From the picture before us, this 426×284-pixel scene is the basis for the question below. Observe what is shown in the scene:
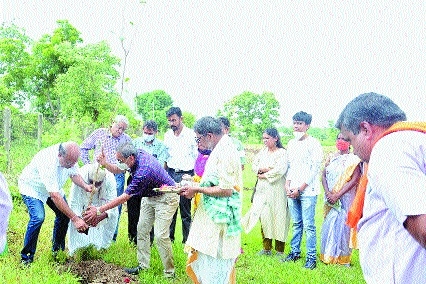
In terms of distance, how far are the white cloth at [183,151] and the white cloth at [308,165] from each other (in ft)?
5.68

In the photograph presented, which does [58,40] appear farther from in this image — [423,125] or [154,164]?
[423,125]

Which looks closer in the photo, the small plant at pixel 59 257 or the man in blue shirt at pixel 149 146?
the small plant at pixel 59 257

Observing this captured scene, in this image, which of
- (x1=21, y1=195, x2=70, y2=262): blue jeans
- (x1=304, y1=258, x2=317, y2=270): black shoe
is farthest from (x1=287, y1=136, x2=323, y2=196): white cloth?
(x1=21, y1=195, x2=70, y2=262): blue jeans

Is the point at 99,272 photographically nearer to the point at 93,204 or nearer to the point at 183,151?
the point at 93,204

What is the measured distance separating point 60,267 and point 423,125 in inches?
195

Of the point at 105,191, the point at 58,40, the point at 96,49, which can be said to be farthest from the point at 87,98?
the point at 105,191

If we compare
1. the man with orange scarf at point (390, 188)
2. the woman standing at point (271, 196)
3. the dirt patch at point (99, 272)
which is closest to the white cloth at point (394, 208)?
the man with orange scarf at point (390, 188)

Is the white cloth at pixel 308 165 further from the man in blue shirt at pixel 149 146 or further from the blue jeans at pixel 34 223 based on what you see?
the blue jeans at pixel 34 223

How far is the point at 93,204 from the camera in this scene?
627 cm

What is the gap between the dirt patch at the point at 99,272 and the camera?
5.34m

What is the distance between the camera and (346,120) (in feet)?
6.52

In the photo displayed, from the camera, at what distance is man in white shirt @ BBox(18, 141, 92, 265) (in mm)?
5344

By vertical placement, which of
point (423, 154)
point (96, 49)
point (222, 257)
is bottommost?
point (222, 257)

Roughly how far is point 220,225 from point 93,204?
8.18ft
